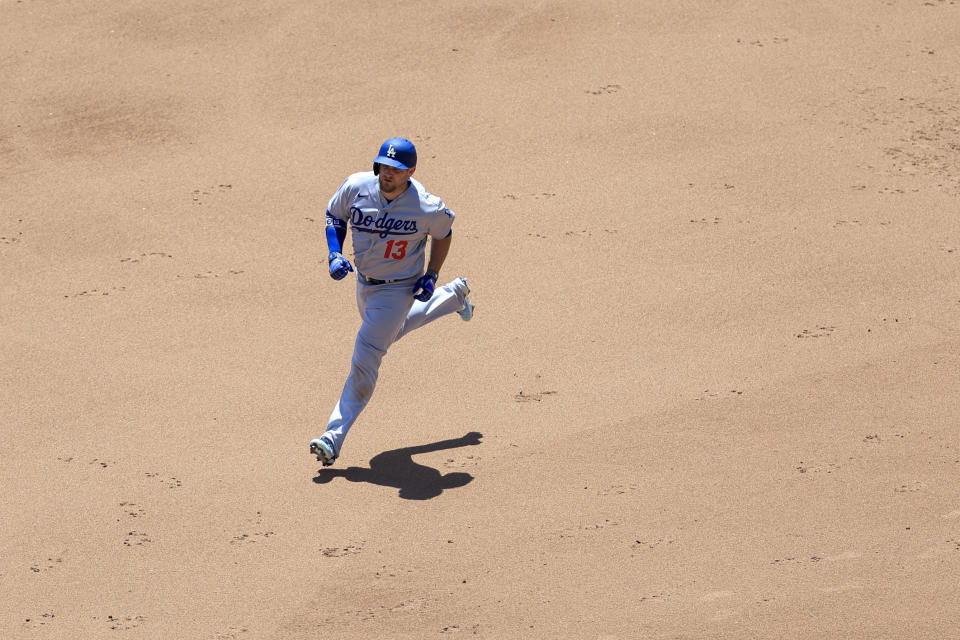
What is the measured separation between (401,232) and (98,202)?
5070 mm

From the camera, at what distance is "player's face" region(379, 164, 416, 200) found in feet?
26.9

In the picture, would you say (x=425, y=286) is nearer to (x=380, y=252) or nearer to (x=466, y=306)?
(x=380, y=252)

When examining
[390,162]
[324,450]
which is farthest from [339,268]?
[324,450]

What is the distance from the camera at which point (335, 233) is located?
853cm

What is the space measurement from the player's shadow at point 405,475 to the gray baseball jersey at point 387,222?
1163 mm

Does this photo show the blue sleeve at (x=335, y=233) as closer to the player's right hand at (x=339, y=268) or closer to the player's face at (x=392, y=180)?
the player's right hand at (x=339, y=268)

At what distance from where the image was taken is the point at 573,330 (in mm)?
10258

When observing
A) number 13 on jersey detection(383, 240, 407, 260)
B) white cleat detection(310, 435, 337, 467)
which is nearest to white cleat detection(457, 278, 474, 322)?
number 13 on jersey detection(383, 240, 407, 260)

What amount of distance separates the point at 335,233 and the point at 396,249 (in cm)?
43

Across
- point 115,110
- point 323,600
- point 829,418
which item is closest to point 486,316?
point 829,418

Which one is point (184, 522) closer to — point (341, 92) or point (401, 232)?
point (401, 232)

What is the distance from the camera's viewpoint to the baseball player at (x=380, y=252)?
8.29m

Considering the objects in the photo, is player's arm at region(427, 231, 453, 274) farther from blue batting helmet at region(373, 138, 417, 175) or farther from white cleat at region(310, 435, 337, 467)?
white cleat at region(310, 435, 337, 467)

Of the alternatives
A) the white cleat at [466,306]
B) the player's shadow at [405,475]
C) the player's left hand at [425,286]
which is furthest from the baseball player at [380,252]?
the white cleat at [466,306]
